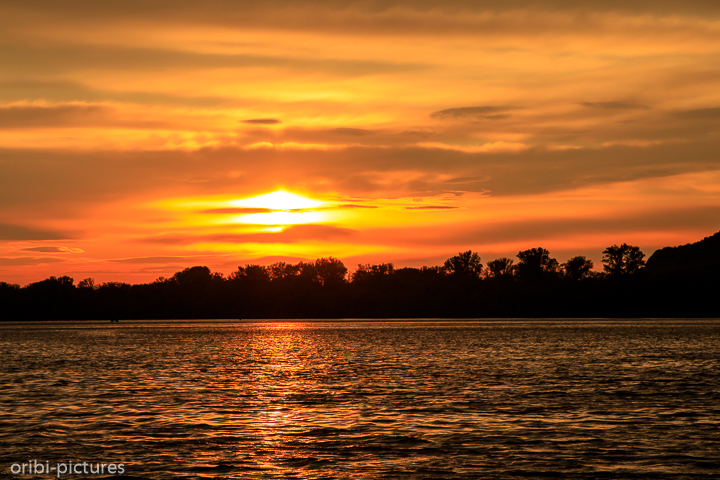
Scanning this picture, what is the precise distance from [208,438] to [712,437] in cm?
2349

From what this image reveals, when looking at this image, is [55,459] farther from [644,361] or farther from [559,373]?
[644,361]

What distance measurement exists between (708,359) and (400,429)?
2335 inches

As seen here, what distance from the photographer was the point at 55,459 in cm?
3000

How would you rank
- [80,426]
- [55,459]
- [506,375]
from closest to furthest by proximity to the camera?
[55,459] → [80,426] → [506,375]

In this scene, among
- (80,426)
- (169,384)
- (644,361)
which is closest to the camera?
(80,426)

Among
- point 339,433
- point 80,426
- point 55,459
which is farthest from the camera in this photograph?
point 80,426

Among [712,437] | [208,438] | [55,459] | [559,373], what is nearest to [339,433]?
[208,438]

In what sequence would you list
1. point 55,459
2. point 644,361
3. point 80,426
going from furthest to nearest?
point 644,361 → point 80,426 → point 55,459

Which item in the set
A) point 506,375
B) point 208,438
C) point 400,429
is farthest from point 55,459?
point 506,375

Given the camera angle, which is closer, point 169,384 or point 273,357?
point 169,384

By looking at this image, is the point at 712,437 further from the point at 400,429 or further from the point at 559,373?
the point at 559,373

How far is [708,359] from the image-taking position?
268 feet

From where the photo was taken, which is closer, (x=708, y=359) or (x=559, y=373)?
(x=559, y=373)

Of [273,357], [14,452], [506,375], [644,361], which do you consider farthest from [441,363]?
[14,452]
